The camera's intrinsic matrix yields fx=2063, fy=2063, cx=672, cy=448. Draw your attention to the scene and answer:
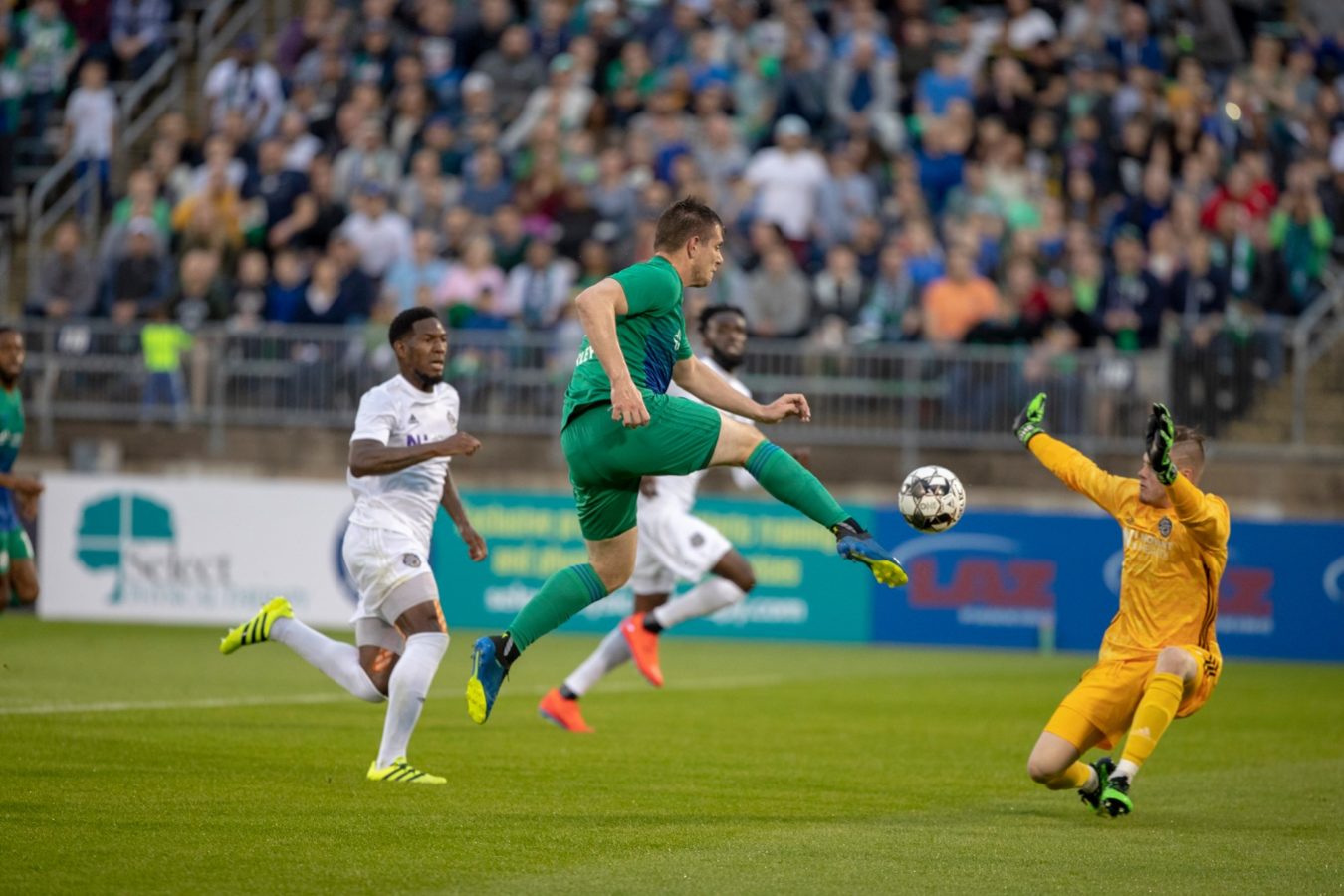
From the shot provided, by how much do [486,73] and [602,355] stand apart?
1678 centimetres

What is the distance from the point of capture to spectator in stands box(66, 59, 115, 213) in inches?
1001

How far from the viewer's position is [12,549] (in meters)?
14.7

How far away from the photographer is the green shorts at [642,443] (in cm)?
874

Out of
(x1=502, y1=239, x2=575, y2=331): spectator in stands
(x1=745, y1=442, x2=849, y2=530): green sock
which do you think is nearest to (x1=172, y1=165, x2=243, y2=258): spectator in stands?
(x1=502, y1=239, x2=575, y2=331): spectator in stands

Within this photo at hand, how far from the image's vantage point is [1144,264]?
20.8 metres

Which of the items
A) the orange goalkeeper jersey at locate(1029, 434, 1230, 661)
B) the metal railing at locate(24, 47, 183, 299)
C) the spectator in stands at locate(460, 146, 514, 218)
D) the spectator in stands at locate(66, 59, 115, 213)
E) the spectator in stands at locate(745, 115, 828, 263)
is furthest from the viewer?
the spectator in stands at locate(66, 59, 115, 213)

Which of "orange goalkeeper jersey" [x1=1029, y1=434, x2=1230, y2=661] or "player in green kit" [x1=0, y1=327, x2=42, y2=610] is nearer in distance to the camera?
"orange goalkeeper jersey" [x1=1029, y1=434, x2=1230, y2=661]

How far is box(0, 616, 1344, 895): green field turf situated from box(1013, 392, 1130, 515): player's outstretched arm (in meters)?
1.51

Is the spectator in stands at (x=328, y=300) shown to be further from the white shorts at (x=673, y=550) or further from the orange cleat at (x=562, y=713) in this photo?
the orange cleat at (x=562, y=713)

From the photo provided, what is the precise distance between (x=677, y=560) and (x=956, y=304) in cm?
795

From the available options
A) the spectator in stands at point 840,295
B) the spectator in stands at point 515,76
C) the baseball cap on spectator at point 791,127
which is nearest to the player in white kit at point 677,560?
the spectator in stands at point 840,295

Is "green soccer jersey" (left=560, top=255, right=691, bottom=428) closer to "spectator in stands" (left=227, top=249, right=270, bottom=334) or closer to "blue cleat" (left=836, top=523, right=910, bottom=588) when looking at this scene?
"blue cleat" (left=836, top=523, right=910, bottom=588)

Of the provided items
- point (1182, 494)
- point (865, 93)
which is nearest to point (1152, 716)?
point (1182, 494)

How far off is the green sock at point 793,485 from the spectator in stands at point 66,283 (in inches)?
619
